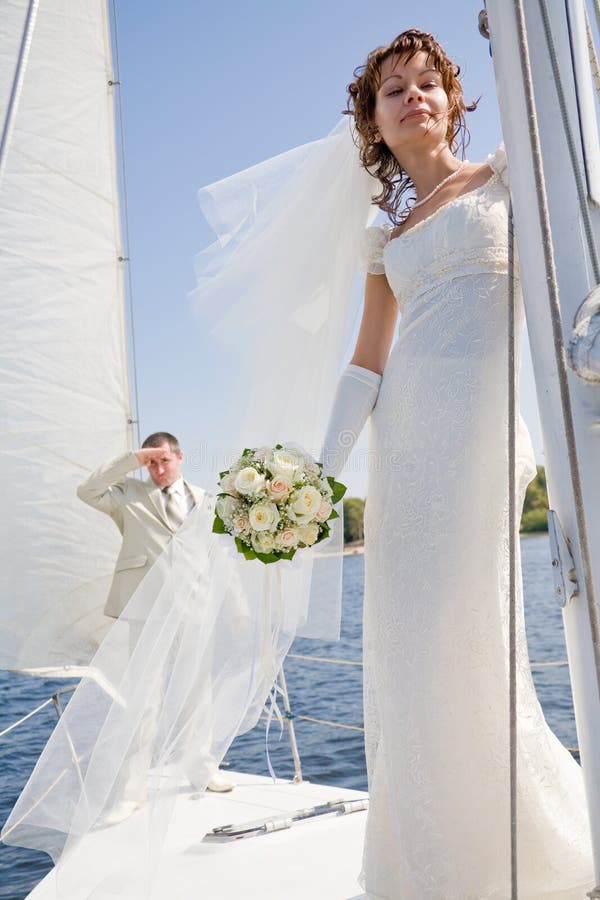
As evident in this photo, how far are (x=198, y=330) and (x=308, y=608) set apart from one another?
32.9 inches

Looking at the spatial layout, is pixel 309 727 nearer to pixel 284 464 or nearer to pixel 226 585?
pixel 226 585

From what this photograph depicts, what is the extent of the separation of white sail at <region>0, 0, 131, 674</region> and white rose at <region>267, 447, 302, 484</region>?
98.2 inches

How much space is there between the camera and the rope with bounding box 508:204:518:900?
174 cm

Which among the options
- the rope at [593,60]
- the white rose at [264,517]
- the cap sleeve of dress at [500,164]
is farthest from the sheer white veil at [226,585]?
the rope at [593,60]

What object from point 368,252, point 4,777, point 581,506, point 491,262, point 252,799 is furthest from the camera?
point 4,777

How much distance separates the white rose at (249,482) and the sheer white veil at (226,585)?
214mm

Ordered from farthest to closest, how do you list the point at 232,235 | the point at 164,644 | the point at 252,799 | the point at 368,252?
the point at 252,799, the point at 232,235, the point at 368,252, the point at 164,644

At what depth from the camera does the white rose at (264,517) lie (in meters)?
1.86

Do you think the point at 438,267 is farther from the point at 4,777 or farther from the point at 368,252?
the point at 4,777

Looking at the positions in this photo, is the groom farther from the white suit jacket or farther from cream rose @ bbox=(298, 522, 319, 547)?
cream rose @ bbox=(298, 522, 319, 547)

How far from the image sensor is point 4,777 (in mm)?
7363

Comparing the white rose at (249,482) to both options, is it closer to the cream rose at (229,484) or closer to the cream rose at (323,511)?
the cream rose at (229,484)

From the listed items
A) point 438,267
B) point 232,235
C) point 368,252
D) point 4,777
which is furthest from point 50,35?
point 4,777

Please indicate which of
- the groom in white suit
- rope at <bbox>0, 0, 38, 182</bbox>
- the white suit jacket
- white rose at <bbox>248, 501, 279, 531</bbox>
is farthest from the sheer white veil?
the white suit jacket
